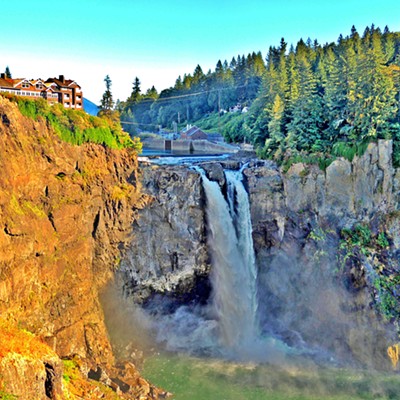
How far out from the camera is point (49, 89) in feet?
105

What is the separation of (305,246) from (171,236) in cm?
1057

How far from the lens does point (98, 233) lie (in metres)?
29.8

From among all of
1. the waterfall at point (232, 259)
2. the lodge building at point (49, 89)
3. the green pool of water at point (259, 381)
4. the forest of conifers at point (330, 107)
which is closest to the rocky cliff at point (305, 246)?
the waterfall at point (232, 259)

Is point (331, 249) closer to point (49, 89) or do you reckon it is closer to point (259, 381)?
point (259, 381)

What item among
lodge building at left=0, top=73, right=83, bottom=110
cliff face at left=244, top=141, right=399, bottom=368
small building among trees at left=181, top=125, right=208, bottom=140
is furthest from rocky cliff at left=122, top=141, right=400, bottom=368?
small building among trees at left=181, top=125, right=208, bottom=140

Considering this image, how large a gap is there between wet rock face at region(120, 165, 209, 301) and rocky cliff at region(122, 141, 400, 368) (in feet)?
0.25

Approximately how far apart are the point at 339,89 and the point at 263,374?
25.1 metres

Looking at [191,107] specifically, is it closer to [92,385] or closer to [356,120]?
[356,120]

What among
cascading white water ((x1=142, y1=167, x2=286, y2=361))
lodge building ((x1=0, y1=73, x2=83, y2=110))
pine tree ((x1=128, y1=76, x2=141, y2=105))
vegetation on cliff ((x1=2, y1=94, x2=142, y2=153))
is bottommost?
cascading white water ((x1=142, y1=167, x2=286, y2=361))

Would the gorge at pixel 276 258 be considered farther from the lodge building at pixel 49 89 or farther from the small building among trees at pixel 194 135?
the small building among trees at pixel 194 135

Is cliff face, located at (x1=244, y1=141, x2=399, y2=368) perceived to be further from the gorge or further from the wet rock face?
the wet rock face

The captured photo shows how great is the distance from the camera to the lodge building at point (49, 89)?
3009cm

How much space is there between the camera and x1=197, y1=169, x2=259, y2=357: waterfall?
108 ft

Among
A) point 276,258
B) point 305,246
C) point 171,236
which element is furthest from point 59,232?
point 305,246
